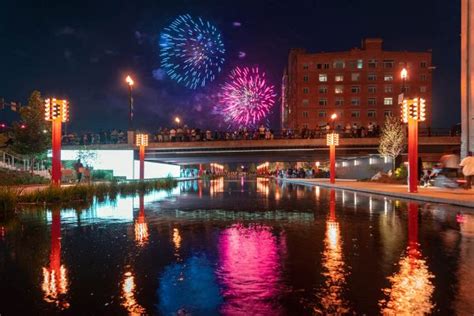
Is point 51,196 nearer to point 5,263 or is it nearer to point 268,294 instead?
point 5,263

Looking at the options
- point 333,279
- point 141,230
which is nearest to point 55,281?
point 333,279

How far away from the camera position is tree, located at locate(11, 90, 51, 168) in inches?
1774

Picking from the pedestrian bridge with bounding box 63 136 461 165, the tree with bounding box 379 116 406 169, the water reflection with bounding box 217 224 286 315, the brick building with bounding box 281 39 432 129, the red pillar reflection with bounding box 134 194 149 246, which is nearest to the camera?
the water reflection with bounding box 217 224 286 315

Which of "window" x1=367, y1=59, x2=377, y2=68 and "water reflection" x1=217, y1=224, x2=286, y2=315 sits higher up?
"window" x1=367, y1=59, x2=377, y2=68

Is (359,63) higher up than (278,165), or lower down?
higher up

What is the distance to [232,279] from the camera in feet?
23.7

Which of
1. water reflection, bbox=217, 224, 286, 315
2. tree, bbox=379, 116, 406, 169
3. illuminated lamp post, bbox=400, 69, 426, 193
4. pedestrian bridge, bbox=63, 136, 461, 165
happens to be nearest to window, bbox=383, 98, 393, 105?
pedestrian bridge, bbox=63, 136, 461, 165

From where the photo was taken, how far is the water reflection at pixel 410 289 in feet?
18.7

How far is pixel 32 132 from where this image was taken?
4512 cm

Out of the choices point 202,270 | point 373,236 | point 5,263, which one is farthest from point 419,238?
point 5,263

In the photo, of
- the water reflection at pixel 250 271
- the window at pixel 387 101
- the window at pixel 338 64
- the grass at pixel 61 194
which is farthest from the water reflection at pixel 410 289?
the window at pixel 387 101

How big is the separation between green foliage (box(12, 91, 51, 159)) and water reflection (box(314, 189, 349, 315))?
1544 inches

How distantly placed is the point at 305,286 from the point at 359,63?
395 ft

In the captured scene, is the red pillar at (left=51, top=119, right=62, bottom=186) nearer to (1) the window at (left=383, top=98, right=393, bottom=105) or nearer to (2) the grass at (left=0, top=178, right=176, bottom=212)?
(2) the grass at (left=0, top=178, right=176, bottom=212)
